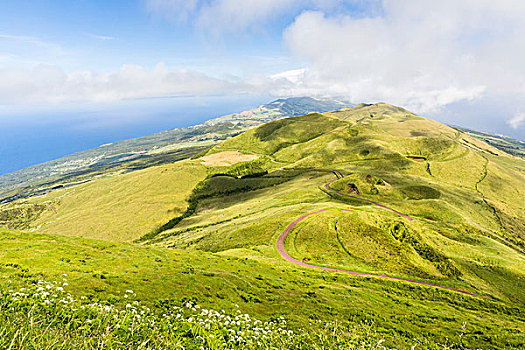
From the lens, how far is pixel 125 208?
149625 mm

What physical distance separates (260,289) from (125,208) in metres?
157

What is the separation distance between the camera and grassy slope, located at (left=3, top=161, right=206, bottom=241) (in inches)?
5054

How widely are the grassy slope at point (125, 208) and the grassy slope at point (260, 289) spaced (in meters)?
104

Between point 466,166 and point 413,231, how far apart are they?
126 m

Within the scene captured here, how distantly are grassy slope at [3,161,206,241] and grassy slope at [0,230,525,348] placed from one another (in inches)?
4111

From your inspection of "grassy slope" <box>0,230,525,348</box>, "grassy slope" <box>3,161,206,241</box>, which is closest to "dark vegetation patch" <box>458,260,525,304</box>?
"grassy slope" <box>0,230,525,348</box>

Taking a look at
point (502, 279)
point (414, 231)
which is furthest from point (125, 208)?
point (502, 279)

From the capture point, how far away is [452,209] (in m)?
72.9

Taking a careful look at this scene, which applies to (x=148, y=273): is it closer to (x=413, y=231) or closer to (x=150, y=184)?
(x=413, y=231)

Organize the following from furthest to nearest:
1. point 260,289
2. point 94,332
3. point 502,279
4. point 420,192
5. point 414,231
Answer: point 420,192 → point 414,231 → point 502,279 → point 260,289 → point 94,332

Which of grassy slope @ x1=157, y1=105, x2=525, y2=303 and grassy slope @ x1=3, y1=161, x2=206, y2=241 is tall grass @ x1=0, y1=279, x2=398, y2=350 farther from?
grassy slope @ x1=3, y1=161, x2=206, y2=241

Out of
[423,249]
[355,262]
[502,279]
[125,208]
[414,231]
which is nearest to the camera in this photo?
[502,279]

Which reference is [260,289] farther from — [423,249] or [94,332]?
[423,249]

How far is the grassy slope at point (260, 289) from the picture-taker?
19.1 metres
